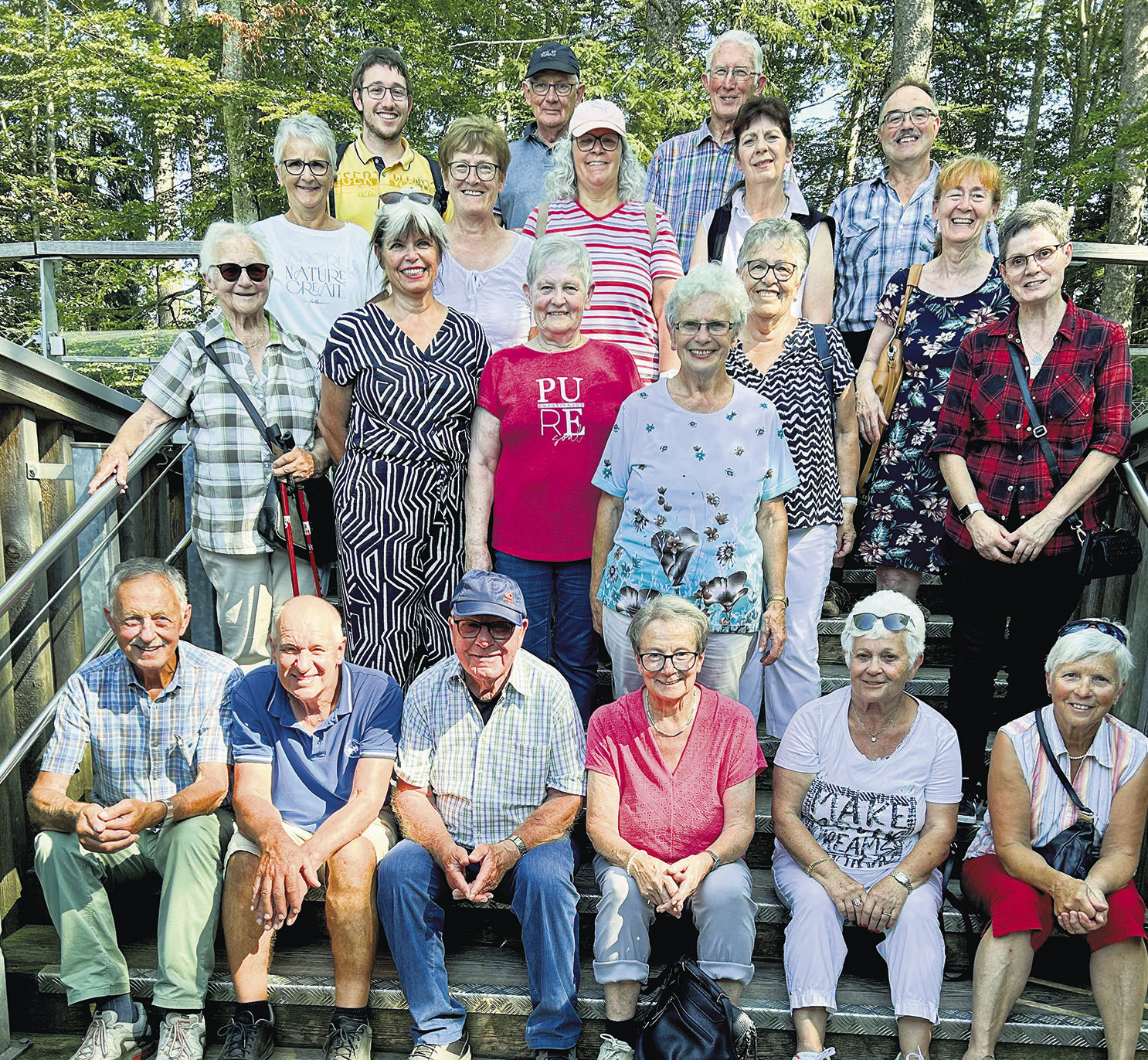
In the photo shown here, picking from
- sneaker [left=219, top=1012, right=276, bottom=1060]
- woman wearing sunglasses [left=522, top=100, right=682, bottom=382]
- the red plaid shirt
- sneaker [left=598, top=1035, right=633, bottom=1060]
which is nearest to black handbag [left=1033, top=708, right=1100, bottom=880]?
the red plaid shirt

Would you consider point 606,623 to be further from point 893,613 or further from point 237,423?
point 237,423

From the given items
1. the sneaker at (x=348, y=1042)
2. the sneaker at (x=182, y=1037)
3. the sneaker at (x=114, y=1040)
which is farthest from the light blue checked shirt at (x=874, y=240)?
the sneaker at (x=114, y=1040)

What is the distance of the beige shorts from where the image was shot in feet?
9.66

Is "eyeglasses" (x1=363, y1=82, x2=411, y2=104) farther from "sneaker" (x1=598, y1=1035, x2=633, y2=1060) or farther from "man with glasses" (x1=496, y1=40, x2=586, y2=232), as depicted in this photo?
"sneaker" (x1=598, y1=1035, x2=633, y2=1060)

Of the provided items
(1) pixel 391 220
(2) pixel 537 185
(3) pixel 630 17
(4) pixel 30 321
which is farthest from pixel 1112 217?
(4) pixel 30 321

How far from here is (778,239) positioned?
11.1 ft

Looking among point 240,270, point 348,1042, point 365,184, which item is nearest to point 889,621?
point 348,1042

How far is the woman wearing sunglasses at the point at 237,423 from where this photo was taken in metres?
3.48

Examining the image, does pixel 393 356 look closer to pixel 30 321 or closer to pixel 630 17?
pixel 630 17

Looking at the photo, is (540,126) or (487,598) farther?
(540,126)

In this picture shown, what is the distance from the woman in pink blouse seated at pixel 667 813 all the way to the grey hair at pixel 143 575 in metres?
1.36

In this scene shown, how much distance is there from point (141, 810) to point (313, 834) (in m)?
0.50

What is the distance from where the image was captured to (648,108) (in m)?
10.5

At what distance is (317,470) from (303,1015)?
173cm
